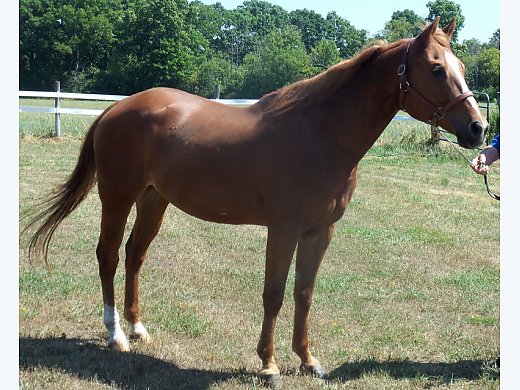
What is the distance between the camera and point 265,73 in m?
35.8

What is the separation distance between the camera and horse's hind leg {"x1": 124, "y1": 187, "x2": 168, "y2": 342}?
4.85 metres

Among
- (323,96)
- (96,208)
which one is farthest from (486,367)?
(96,208)

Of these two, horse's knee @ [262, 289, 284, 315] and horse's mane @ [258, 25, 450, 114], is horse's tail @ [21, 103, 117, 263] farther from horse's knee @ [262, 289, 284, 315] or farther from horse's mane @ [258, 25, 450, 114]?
horse's knee @ [262, 289, 284, 315]

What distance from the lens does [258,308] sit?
5531mm

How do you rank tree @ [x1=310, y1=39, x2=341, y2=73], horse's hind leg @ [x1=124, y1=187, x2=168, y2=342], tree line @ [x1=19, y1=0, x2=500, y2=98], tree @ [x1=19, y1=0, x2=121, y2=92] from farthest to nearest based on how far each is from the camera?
tree @ [x1=19, y1=0, x2=121, y2=92], tree line @ [x1=19, y1=0, x2=500, y2=98], tree @ [x1=310, y1=39, x2=341, y2=73], horse's hind leg @ [x1=124, y1=187, x2=168, y2=342]

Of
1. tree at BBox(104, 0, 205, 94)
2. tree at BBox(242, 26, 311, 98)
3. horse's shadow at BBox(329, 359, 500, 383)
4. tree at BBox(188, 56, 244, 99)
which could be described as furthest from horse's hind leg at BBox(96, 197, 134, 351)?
tree at BBox(104, 0, 205, 94)

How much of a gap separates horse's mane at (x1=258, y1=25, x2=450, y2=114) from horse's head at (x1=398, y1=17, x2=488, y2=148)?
251mm

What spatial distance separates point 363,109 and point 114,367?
2.55 meters

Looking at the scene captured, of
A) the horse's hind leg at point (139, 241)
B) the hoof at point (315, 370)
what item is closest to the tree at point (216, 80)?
the horse's hind leg at point (139, 241)

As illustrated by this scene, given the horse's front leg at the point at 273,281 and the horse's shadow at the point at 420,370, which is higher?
the horse's front leg at the point at 273,281

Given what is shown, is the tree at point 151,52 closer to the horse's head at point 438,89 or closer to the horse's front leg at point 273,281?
the horse's front leg at point 273,281

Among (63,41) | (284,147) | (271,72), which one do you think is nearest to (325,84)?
(284,147)

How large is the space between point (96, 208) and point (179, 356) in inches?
221

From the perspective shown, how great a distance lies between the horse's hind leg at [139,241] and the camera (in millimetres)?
4852
